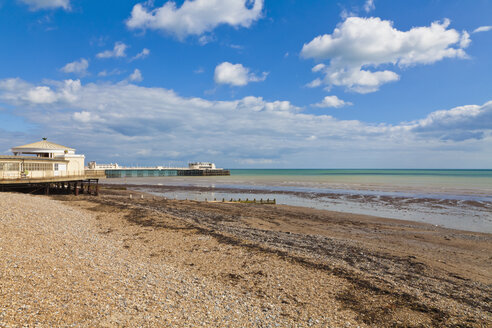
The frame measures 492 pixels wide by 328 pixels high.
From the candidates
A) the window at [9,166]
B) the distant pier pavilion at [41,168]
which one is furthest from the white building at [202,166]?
the window at [9,166]

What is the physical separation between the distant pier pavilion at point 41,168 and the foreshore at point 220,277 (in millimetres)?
14547

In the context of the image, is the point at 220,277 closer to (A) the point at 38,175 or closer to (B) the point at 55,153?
(A) the point at 38,175

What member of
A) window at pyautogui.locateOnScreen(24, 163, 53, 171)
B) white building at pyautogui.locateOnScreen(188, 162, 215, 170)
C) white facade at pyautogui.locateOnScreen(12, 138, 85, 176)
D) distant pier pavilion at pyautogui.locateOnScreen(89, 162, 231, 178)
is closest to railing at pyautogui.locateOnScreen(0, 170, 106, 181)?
white facade at pyautogui.locateOnScreen(12, 138, 85, 176)

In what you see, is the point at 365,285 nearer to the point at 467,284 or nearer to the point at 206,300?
the point at 467,284

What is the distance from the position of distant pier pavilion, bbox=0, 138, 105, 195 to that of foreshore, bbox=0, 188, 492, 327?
14.5m

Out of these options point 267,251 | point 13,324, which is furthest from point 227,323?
point 267,251

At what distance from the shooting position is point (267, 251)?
43.7 feet

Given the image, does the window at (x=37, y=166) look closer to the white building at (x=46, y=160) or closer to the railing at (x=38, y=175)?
the white building at (x=46, y=160)

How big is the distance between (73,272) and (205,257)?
5064 mm

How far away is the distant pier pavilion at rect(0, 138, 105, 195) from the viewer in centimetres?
2880

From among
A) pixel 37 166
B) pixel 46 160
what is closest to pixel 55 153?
pixel 46 160

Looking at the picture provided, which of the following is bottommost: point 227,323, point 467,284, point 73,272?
point 467,284

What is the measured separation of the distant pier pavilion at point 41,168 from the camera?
94.5 feet

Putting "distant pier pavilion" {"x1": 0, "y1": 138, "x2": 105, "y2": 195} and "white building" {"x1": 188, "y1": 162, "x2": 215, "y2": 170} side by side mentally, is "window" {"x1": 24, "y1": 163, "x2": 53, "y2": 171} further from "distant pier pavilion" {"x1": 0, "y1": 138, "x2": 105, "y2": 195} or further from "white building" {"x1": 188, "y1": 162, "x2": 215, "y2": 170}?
"white building" {"x1": 188, "y1": 162, "x2": 215, "y2": 170}
